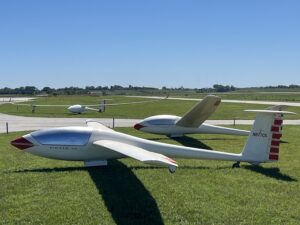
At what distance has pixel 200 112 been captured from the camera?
20672 mm

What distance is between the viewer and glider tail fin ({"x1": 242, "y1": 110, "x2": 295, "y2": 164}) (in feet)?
43.9

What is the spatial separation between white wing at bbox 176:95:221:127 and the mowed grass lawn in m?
5.01

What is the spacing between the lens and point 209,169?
14.1 m

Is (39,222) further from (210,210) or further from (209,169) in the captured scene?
(209,169)

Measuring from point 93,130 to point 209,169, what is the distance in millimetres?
4468

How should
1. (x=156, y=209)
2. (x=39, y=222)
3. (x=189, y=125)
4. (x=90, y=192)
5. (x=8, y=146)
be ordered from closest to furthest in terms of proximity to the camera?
(x=39, y=222), (x=156, y=209), (x=90, y=192), (x=8, y=146), (x=189, y=125)

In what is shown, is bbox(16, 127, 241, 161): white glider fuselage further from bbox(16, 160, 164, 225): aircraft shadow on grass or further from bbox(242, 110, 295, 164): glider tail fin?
bbox(242, 110, 295, 164): glider tail fin

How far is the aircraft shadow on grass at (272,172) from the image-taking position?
1286 centimetres

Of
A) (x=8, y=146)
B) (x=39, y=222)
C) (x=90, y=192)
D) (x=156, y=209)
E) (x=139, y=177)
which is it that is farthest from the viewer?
(x=8, y=146)

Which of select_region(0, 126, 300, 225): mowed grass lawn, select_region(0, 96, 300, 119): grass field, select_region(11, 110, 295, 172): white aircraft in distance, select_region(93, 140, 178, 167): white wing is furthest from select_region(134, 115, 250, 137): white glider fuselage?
select_region(0, 96, 300, 119): grass field

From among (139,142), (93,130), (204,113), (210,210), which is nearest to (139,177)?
(139,142)

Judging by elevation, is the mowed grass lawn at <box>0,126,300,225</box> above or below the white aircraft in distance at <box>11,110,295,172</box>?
below

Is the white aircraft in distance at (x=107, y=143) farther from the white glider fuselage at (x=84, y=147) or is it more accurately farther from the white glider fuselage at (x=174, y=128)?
the white glider fuselage at (x=174, y=128)

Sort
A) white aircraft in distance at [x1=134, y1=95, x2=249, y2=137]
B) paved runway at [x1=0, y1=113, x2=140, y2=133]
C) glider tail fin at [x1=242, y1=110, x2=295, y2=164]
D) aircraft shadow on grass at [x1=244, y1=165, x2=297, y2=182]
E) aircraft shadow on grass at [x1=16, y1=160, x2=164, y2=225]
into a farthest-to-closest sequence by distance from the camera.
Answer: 1. paved runway at [x1=0, y1=113, x2=140, y2=133]
2. white aircraft in distance at [x1=134, y1=95, x2=249, y2=137]
3. glider tail fin at [x1=242, y1=110, x2=295, y2=164]
4. aircraft shadow on grass at [x1=244, y1=165, x2=297, y2=182]
5. aircraft shadow on grass at [x1=16, y1=160, x2=164, y2=225]
